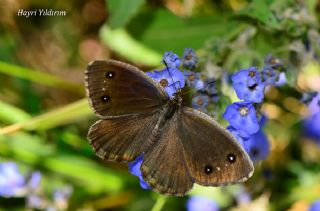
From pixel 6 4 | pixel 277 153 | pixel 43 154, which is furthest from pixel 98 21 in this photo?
pixel 277 153

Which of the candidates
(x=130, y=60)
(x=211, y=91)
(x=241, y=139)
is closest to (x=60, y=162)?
(x=130, y=60)

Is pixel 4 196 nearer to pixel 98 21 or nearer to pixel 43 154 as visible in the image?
pixel 43 154

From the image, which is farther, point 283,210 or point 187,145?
point 283,210

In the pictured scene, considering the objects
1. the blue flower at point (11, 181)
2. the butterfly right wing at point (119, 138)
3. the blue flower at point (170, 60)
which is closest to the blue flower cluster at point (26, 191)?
the blue flower at point (11, 181)

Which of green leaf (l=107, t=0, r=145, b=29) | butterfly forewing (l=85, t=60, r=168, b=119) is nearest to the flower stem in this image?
butterfly forewing (l=85, t=60, r=168, b=119)

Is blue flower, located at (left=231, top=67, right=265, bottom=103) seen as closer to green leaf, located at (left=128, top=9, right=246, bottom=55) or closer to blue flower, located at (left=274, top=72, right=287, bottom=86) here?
blue flower, located at (left=274, top=72, right=287, bottom=86)

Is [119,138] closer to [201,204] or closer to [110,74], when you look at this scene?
[110,74]
